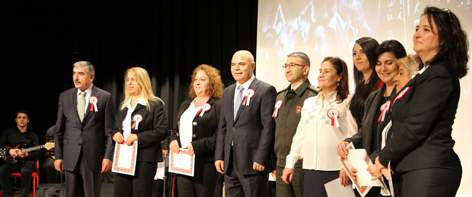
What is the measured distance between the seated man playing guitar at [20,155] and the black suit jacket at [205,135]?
11.5ft

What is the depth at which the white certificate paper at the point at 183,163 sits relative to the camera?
463 cm

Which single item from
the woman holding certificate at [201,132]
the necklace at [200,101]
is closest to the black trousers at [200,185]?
the woman holding certificate at [201,132]

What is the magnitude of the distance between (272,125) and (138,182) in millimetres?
1302

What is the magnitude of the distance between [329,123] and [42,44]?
6251 millimetres

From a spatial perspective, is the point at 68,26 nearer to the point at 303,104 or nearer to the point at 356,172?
the point at 303,104

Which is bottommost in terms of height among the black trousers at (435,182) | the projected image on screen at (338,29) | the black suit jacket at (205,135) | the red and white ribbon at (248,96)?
the black trousers at (435,182)

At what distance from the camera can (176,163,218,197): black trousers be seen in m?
4.64

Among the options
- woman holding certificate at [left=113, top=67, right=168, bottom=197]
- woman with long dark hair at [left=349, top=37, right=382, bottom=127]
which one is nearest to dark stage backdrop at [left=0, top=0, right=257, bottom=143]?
woman holding certificate at [left=113, top=67, right=168, bottom=197]

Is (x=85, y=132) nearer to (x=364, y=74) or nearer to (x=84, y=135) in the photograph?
(x=84, y=135)

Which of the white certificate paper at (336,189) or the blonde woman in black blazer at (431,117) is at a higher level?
the blonde woman in black blazer at (431,117)

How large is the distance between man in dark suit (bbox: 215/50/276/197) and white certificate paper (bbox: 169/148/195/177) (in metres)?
0.26

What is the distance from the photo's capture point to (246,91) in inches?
172

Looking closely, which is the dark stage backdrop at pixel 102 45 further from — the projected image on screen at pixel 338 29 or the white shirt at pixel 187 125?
the white shirt at pixel 187 125

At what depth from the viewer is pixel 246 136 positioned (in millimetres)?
4238
